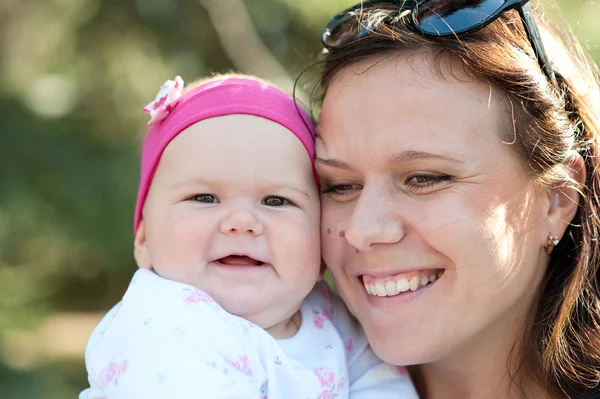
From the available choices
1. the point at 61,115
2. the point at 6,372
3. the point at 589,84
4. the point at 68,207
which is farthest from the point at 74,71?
the point at 589,84

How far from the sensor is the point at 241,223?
7.35 ft

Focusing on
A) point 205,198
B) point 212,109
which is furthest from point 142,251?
point 212,109

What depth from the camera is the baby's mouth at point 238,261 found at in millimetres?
2297

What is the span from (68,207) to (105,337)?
3.96m

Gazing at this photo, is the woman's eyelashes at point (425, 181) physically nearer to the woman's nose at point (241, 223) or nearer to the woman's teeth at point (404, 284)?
the woman's teeth at point (404, 284)

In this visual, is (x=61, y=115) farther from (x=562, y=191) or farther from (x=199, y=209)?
(x=562, y=191)

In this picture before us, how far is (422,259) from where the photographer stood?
228 cm

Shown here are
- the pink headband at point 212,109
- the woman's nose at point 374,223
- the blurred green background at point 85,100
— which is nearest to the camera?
the woman's nose at point 374,223

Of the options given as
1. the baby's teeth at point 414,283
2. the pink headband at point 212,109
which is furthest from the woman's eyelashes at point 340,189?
the baby's teeth at point 414,283

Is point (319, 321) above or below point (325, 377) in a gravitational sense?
above

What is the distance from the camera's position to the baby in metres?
2.00

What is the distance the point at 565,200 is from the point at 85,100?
14.3 ft

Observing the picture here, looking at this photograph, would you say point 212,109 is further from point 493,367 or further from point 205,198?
point 493,367

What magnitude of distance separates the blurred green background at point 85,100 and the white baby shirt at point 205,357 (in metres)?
3.33
